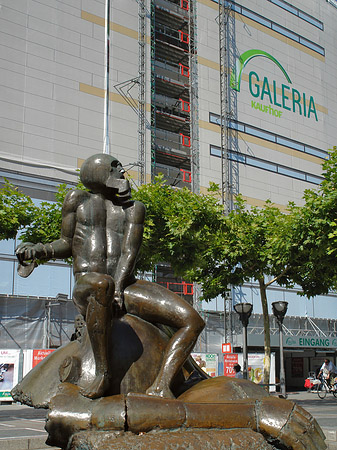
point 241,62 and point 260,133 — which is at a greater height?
point 241,62

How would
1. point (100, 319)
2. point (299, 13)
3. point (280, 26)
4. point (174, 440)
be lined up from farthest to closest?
point (299, 13)
point (280, 26)
point (100, 319)
point (174, 440)

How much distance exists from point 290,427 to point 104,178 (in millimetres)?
2107

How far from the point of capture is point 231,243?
16.7 metres

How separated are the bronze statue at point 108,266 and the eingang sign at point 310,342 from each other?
2646 cm

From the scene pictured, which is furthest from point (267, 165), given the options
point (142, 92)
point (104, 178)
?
point (104, 178)

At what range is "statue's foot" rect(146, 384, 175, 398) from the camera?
3406 mm

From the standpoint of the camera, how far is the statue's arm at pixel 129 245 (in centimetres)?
383

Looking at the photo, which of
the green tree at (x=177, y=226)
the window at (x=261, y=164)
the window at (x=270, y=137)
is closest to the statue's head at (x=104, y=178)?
the green tree at (x=177, y=226)

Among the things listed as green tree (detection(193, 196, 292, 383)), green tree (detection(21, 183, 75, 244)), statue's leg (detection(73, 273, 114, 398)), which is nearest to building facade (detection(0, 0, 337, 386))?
green tree (detection(21, 183, 75, 244))

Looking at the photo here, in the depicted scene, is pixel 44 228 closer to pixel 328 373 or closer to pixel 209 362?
pixel 209 362

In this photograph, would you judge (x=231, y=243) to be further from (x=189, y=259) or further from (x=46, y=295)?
(x=46, y=295)

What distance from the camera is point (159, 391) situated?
135 inches

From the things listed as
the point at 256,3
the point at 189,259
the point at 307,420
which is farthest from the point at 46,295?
the point at 256,3

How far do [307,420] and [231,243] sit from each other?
13545mm
